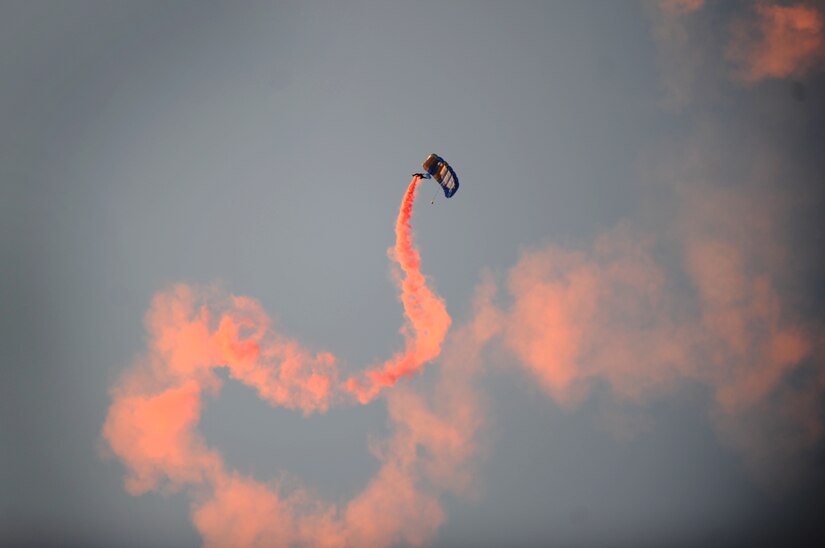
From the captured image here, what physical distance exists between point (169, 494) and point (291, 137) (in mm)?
14052

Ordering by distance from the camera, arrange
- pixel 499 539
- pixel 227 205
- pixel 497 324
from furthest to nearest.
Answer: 1. pixel 227 205
2. pixel 497 324
3. pixel 499 539

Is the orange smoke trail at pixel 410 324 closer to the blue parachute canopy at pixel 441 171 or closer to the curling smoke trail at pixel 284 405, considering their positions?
the curling smoke trail at pixel 284 405

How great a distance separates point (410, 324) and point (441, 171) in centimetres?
660

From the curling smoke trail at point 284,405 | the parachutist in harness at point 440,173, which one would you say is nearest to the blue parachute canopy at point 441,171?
the parachutist in harness at point 440,173

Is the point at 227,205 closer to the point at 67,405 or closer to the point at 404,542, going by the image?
the point at 67,405

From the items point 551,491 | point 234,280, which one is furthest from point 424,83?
point 551,491

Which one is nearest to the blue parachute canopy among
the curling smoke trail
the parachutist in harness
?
the parachutist in harness

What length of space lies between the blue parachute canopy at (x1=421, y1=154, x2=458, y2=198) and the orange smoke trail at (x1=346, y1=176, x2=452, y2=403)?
3218 millimetres

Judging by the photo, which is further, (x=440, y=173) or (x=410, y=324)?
(x=410, y=324)

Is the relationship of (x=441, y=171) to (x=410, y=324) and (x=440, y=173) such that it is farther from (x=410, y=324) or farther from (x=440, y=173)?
(x=410, y=324)

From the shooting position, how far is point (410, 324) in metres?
23.8

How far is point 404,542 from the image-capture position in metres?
22.0

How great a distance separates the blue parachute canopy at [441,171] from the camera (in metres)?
19.6

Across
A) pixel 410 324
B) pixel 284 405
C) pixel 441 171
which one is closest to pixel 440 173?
pixel 441 171
